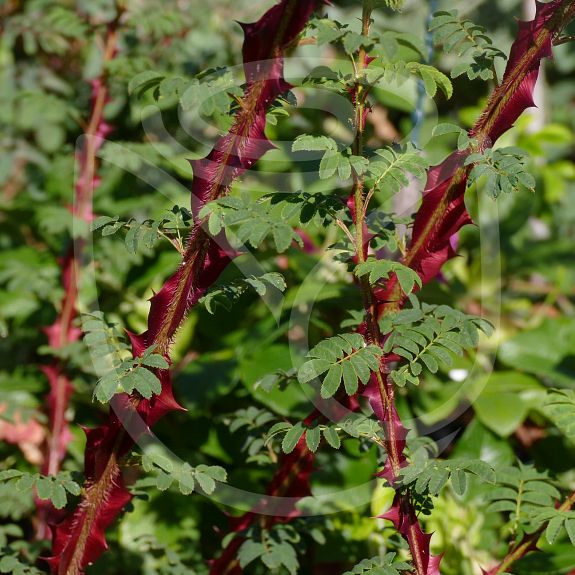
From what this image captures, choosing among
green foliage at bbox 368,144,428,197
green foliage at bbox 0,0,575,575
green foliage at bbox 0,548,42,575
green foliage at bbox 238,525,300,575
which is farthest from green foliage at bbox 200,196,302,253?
green foliage at bbox 0,548,42,575

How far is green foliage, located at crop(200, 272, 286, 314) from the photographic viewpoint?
1.03 m

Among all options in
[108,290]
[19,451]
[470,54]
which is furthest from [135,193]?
[470,54]

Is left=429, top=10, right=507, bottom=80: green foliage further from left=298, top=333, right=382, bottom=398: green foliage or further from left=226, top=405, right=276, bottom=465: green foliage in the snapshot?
left=226, top=405, right=276, bottom=465: green foliage

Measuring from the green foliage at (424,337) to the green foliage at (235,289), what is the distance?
160mm

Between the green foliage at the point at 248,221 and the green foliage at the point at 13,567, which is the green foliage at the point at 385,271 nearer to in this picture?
the green foliage at the point at 248,221

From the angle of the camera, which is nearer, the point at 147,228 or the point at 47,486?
the point at 147,228

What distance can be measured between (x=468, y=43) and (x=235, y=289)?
448 millimetres

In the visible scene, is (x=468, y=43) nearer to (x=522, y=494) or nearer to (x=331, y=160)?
(x=331, y=160)

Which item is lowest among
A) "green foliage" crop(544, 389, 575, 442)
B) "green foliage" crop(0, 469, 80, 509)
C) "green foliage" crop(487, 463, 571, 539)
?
"green foliage" crop(487, 463, 571, 539)

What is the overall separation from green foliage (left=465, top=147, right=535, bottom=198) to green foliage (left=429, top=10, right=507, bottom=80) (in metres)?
0.11

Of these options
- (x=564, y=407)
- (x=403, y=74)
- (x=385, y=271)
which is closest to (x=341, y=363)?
(x=385, y=271)

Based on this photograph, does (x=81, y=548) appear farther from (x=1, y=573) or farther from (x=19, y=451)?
(x=19, y=451)

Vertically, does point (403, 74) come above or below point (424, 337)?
above

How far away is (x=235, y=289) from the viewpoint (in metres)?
1.08
